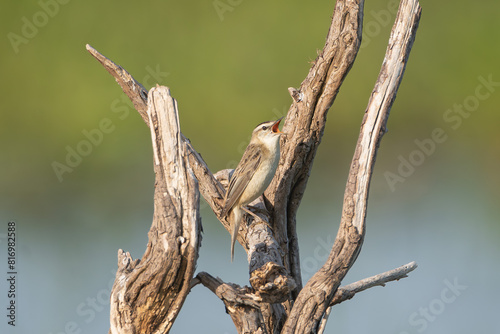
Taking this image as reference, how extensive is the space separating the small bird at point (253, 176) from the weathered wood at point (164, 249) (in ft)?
2.59

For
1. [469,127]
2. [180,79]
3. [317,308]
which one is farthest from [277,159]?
[469,127]

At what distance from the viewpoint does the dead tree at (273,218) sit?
8.02 ft

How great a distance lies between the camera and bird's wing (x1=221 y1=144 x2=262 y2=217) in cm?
328

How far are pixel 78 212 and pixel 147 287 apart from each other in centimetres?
334

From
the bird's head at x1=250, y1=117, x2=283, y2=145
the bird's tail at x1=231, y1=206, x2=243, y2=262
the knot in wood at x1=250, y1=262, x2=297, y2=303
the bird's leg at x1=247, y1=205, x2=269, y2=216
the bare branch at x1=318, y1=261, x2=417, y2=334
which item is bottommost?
the knot in wood at x1=250, y1=262, x2=297, y2=303

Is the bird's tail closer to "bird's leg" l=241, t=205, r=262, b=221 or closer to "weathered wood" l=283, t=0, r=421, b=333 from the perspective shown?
"bird's leg" l=241, t=205, r=262, b=221

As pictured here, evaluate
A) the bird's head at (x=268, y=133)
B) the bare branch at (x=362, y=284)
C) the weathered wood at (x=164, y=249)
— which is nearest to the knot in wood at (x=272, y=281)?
the weathered wood at (x=164, y=249)

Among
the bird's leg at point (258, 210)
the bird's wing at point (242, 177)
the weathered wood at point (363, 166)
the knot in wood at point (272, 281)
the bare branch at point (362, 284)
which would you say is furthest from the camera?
the bird's leg at point (258, 210)

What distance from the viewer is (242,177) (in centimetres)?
335

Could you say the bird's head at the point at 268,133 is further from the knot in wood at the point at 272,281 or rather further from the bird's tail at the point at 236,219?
the knot in wood at the point at 272,281

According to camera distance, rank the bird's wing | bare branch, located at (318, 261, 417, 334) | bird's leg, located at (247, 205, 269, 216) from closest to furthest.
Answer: bare branch, located at (318, 261, 417, 334), the bird's wing, bird's leg, located at (247, 205, 269, 216)

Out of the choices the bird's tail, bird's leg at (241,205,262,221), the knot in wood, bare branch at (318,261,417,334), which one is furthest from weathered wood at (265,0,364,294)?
the knot in wood

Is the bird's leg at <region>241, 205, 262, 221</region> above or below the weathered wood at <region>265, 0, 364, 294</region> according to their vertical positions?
below

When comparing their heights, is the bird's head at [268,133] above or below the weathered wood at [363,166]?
above
